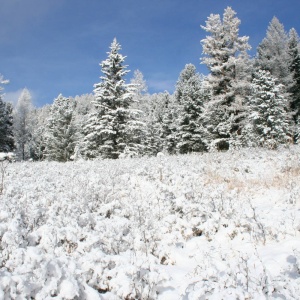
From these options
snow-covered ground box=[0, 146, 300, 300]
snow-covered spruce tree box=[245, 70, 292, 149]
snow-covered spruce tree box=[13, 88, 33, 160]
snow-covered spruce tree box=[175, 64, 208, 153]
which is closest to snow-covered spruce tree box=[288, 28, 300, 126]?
snow-covered spruce tree box=[175, 64, 208, 153]

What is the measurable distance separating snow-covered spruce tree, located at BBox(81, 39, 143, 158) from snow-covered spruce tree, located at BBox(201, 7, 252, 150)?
6199 mm

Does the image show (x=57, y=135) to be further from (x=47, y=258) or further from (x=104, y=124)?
(x=47, y=258)

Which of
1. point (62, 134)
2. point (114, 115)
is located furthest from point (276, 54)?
point (62, 134)

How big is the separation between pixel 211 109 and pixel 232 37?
19.5 feet

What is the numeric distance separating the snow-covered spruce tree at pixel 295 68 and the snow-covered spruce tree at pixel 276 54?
64 cm

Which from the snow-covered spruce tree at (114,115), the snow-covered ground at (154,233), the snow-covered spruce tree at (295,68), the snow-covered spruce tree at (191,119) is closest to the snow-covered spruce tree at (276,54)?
the snow-covered spruce tree at (295,68)

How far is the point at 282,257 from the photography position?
3914 mm

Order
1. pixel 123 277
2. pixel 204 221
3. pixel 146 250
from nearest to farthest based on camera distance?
pixel 123 277
pixel 146 250
pixel 204 221

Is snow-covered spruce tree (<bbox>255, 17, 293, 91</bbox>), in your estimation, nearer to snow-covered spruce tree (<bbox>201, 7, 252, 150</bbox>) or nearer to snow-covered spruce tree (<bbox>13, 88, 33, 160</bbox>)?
snow-covered spruce tree (<bbox>201, 7, 252, 150</bbox>)

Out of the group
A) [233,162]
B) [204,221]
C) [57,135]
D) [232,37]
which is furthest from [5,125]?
[204,221]

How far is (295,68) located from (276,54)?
9.08 ft

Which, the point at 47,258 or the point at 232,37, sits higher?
the point at 232,37

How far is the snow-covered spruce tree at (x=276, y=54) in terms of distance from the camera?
32250 millimetres

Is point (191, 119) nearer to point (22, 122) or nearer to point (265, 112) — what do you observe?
point (265, 112)
